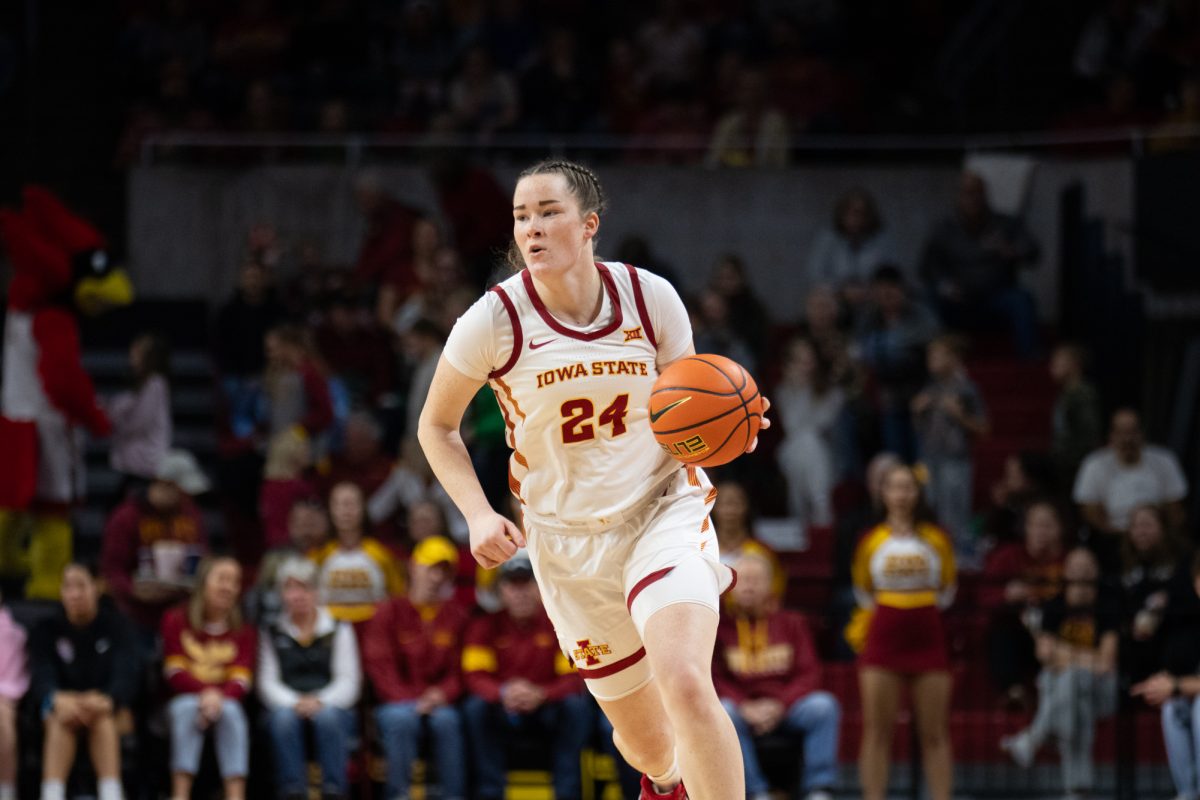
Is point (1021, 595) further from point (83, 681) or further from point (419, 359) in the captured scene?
point (83, 681)

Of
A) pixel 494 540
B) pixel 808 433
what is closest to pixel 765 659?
pixel 808 433

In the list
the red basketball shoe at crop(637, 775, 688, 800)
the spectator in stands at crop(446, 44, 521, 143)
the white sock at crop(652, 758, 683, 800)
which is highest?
the spectator in stands at crop(446, 44, 521, 143)

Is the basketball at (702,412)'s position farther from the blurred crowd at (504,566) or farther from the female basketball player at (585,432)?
the blurred crowd at (504,566)

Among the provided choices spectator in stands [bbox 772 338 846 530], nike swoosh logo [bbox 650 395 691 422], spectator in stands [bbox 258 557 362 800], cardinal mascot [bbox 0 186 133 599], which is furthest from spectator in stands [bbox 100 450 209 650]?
nike swoosh logo [bbox 650 395 691 422]

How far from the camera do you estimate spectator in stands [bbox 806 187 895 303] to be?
1419cm

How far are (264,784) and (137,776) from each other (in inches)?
26.8

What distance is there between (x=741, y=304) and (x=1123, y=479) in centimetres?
295

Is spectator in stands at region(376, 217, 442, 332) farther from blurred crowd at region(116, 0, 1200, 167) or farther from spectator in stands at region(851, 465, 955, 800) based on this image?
spectator in stands at region(851, 465, 955, 800)

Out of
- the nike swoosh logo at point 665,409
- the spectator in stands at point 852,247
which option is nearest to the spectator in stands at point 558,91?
the spectator in stands at point 852,247

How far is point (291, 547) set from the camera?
11406mm

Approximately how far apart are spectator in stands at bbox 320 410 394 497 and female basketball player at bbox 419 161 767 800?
656cm

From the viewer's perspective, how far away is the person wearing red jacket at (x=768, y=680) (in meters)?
9.98

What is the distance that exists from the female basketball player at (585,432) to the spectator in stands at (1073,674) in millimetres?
4765

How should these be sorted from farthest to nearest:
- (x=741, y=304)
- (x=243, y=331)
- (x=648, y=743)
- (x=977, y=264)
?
(x=977, y=264) → (x=741, y=304) → (x=243, y=331) → (x=648, y=743)
